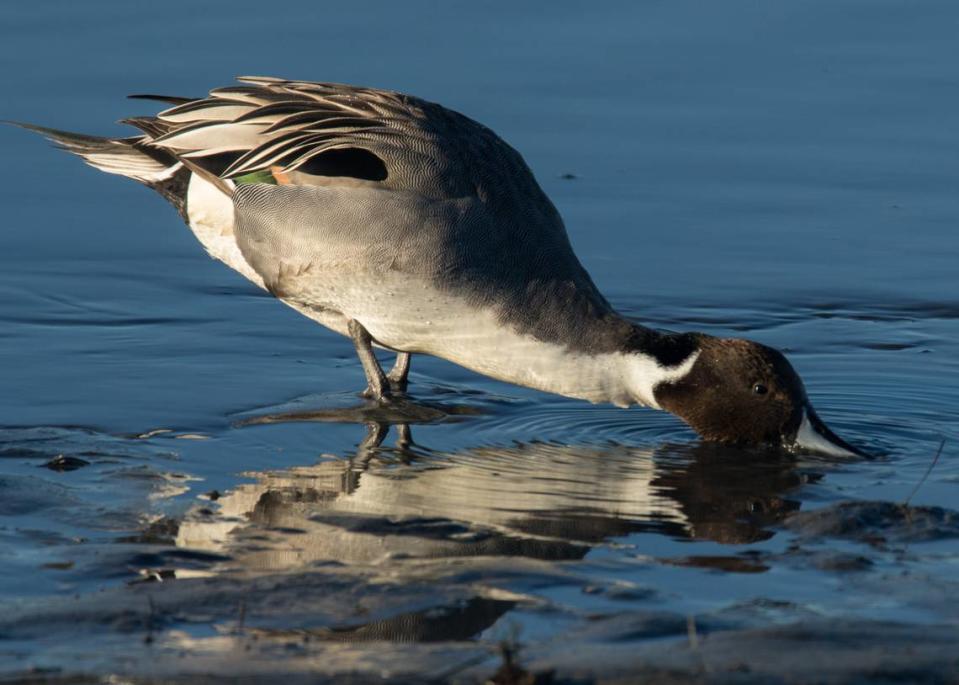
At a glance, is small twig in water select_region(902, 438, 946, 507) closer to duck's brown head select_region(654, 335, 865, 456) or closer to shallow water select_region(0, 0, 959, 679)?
shallow water select_region(0, 0, 959, 679)

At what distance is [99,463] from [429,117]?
6.65 feet

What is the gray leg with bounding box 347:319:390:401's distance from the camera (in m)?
6.61

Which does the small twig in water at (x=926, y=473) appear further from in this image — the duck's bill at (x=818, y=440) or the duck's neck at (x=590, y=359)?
the duck's neck at (x=590, y=359)

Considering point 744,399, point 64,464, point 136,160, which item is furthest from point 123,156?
point 744,399

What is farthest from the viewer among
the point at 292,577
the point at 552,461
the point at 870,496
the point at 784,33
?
the point at 784,33

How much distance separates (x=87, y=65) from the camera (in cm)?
1022

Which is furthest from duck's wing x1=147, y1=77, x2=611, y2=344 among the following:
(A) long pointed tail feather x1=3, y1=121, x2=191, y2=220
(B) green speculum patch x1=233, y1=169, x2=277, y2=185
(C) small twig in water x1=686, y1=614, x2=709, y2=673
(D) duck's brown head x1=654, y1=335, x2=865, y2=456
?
(C) small twig in water x1=686, y1=614, x2=709, y2=673

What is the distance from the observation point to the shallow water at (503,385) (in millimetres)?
4281

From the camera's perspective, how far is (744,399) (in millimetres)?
6277

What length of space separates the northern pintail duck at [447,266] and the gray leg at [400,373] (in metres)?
0.21

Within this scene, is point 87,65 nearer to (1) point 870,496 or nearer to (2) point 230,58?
(2) point 230,58

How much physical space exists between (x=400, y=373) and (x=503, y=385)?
1.48 ft

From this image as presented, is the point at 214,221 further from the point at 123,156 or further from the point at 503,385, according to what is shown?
the point at 503,385

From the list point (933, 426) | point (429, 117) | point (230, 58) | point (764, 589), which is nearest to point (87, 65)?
point (230, 58)
